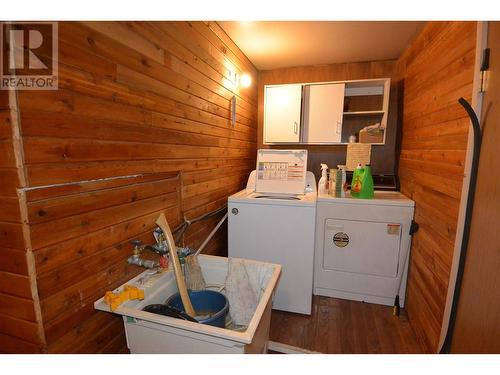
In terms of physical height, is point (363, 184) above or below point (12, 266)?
above

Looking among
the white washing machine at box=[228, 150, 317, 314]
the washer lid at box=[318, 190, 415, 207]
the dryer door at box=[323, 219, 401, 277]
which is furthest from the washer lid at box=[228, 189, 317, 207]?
the dryer door at box=[323, 219, 401, 277]

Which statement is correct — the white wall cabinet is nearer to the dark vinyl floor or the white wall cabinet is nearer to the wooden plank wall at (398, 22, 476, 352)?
the wooden plank wall at (398, 22, 476, 352)

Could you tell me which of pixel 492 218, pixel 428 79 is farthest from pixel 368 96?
pixel 492 218

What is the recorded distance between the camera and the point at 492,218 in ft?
3.21

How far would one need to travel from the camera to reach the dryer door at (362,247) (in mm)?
2012

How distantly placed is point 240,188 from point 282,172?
730 mm

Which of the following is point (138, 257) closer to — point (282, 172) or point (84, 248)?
point (84, 248)

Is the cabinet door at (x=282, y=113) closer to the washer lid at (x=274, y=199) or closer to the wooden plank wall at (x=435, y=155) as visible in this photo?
the washer lid at (x=274, y=199)

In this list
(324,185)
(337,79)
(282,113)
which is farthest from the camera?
(337,79)

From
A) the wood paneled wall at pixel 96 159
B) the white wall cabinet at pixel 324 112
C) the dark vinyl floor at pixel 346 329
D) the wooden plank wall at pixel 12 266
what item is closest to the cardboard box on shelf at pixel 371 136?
the white wall cabinet at pixel 324 112

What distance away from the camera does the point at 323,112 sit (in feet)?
8.37

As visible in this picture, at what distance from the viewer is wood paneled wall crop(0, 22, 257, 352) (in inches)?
31.0

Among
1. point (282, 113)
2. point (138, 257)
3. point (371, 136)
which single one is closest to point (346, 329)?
point (138, 257)

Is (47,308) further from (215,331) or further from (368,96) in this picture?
(368,96)
